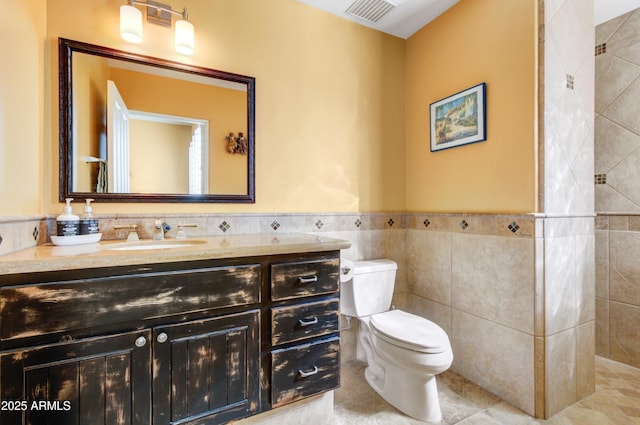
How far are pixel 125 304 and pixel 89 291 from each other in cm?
12

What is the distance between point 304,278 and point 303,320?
20 cm

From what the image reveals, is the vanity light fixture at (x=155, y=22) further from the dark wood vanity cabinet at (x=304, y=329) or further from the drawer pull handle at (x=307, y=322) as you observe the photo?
the drawer pull handle at (x=307, y=322)

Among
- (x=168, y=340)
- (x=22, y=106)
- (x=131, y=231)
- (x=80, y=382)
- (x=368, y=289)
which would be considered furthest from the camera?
(x=368, y=289)

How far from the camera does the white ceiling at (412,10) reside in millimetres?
2008

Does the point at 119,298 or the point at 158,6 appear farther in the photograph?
the point at 158,6

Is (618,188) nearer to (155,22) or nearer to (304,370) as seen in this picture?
(304,370)

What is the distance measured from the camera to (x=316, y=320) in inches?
56.8

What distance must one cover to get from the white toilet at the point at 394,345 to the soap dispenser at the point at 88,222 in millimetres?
1307

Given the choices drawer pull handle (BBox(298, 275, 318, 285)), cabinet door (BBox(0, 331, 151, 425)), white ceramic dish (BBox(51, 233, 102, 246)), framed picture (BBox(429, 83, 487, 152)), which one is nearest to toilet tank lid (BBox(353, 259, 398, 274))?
drawer pull handle (BBox(298, 275, 318, 285))

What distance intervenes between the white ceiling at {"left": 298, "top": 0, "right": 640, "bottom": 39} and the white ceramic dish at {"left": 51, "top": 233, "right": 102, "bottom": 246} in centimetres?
191

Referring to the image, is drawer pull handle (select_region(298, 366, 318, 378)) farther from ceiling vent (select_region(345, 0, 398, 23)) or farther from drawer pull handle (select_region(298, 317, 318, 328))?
ceiling vent (select_region(345, 0, 398, 23))

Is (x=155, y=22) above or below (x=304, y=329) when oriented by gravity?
above

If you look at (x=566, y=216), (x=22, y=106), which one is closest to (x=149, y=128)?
(x=22, y=106)

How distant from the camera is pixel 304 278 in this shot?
141 cm
